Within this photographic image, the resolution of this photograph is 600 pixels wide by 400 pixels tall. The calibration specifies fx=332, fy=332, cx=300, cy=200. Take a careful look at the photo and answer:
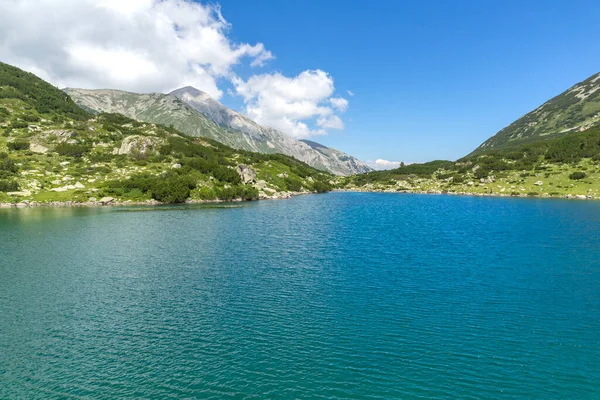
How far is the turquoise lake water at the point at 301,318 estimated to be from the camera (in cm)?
2170

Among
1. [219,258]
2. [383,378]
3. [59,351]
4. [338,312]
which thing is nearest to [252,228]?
[219,258]

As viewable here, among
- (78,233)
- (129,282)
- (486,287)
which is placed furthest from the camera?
(78,233)

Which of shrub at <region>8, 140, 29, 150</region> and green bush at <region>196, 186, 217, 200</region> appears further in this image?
shrub at <region>8, 140, 29, 150</region>

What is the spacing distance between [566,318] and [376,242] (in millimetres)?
34087

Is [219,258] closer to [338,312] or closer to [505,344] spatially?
[338,312]

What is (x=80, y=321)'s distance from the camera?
30578 millimetres

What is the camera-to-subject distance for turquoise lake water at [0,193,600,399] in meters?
21.7

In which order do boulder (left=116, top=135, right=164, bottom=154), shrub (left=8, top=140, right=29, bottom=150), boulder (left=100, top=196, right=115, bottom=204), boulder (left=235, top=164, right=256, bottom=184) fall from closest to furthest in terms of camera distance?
boulder (left=100, top=196, right=115, bottom=204), shrub (left=8, top=140, right=29, bottom=150), boulder (left=116, top=135, right=164, bottom=154), boulder (left=235, top=164, right=256, bottom=184)

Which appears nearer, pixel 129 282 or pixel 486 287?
pixel 486 287

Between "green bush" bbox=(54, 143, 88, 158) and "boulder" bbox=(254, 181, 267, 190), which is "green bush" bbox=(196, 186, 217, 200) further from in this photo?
"green bush" bbox=(54, 143, 88, 158)

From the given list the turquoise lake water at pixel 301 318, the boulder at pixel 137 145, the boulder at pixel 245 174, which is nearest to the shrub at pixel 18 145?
the boulder at pixel 137 145

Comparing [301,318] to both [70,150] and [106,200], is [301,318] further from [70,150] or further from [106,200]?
[70,150]

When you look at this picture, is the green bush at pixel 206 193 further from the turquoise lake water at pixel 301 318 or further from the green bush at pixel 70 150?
the turquoise lake water at pixel 301 318

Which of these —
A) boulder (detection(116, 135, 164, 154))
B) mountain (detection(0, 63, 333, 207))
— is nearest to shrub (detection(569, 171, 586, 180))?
mountain (detection(0, 63, 333, 207))
